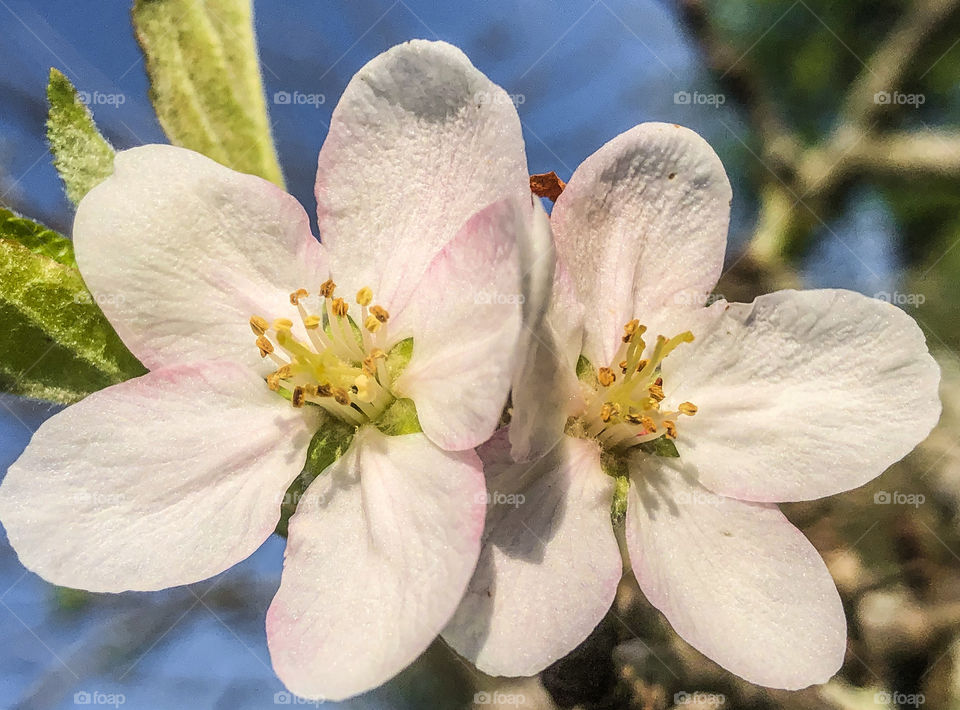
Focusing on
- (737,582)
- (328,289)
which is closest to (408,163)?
(328,289)

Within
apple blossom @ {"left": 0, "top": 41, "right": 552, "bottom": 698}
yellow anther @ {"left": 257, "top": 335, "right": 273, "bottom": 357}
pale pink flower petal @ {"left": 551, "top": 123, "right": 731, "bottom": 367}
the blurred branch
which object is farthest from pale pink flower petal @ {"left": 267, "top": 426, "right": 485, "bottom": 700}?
the blurred branch

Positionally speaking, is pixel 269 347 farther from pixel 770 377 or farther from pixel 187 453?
pixel 770 377

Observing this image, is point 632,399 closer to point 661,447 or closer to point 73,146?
point 661,447

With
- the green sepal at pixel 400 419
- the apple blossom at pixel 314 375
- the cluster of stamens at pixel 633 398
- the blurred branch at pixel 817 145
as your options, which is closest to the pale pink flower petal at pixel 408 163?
the apple blossom at pixel 314 375

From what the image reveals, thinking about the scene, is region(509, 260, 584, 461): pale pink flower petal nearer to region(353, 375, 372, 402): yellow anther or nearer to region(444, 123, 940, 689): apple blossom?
region(444, 123, 940, 689): apple blossom

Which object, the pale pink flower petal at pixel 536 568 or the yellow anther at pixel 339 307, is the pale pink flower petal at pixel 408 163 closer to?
the yellow anther at pixel 339 307

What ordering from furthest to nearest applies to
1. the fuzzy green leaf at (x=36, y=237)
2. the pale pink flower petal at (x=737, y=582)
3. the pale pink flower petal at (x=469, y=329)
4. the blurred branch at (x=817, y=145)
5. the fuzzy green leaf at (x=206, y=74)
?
the blurred branch at (x=817, y=145) < the fuzzy green leaf at (x=206, y=74) < the fuzzy green leaf at (x=36, y=237) < the pale pink flower petal at (x=737, y=582) < the pale pink flower petal at (x=469, y=329)
